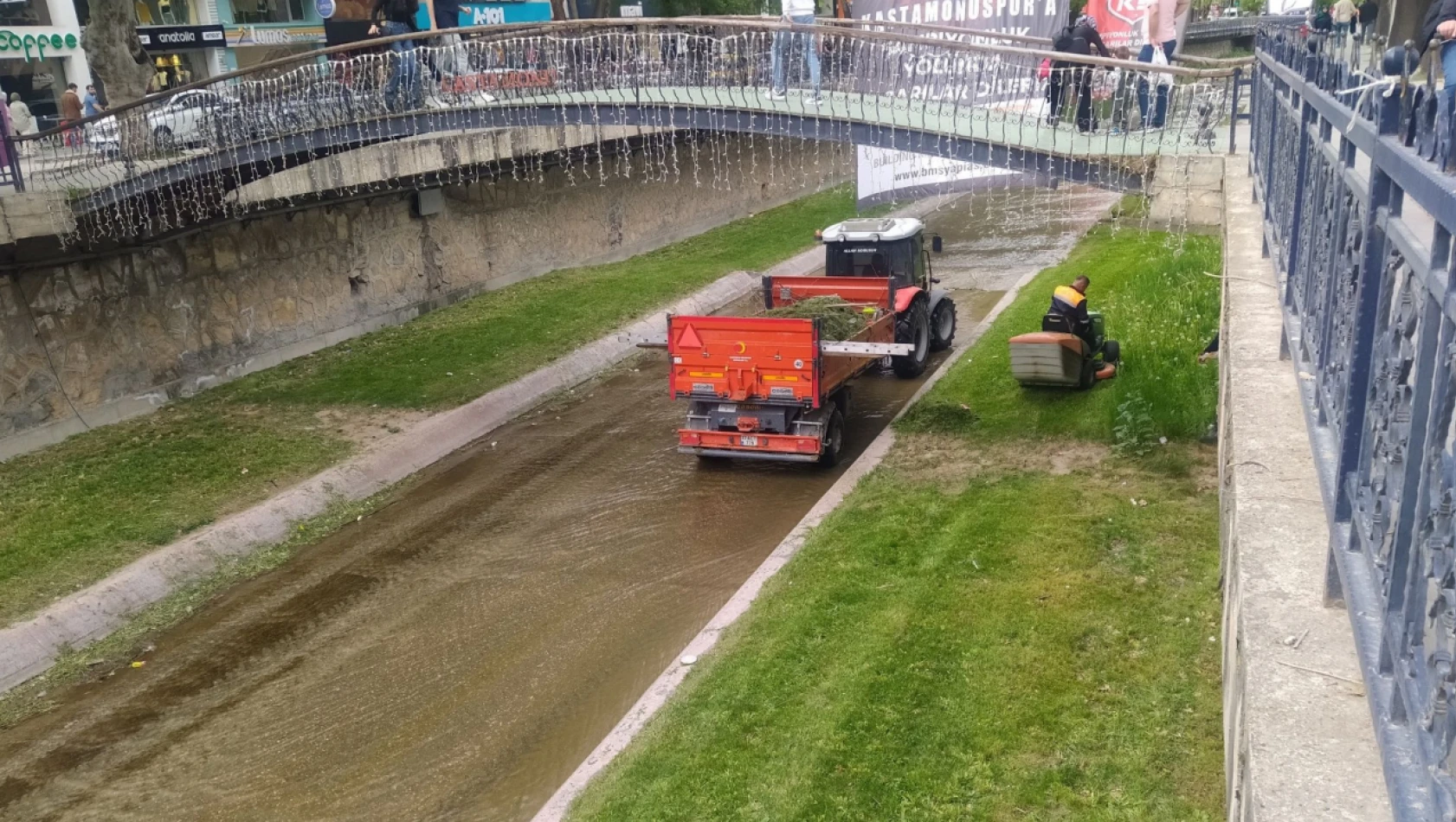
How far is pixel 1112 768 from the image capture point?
5848 mm

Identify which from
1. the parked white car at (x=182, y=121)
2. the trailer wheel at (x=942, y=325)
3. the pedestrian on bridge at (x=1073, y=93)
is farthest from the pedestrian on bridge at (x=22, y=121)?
the pedestrian on bridge at (x=1073, y=93)

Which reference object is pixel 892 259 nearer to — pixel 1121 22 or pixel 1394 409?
pixel 1121 22

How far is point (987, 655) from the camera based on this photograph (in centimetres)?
712

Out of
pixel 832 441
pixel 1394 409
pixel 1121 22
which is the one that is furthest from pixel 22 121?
pixel 1394 409

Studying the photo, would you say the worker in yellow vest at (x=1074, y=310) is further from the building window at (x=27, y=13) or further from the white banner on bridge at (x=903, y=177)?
the building window at (x=27, y=13)

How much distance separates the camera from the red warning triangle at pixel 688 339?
11.7 meters

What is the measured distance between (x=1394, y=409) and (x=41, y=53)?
133 feet

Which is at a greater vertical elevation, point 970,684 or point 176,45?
point 176,45

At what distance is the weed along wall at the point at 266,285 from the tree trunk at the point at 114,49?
426 centimetres

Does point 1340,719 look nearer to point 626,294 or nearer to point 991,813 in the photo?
point 991,813

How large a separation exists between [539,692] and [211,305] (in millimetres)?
11251

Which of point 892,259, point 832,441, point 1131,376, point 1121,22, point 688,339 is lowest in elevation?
point 832,441

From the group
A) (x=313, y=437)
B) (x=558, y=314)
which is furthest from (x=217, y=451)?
(x=558, y=314)

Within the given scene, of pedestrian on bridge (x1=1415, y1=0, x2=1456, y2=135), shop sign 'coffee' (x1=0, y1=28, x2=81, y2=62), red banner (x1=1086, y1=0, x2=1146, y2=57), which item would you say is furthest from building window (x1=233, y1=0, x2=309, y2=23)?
pedestrian on bridge (x1=1415, y1=0, x2=1456, y2=135)
